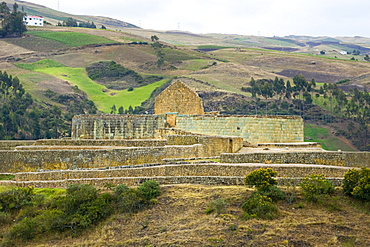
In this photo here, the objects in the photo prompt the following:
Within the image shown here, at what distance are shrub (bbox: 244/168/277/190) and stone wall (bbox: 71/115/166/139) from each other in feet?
29.2

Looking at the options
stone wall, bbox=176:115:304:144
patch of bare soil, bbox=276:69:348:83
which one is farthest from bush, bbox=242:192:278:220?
patch of bare soil, bbox=276:69:348:83

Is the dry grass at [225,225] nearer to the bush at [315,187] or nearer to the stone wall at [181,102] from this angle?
the bush at [315,187]

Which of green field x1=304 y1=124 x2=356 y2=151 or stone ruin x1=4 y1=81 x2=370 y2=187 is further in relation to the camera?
green field x1=304 y1=124 x2=356 y2=151

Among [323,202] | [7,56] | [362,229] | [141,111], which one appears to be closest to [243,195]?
[323,202]

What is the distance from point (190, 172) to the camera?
26891 mm

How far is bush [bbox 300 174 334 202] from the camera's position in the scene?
23.5 m

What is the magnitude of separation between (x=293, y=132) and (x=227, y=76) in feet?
248

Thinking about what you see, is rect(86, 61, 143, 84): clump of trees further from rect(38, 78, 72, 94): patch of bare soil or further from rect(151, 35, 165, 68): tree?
rect(38, 78, 72, 94): patch of bare soil

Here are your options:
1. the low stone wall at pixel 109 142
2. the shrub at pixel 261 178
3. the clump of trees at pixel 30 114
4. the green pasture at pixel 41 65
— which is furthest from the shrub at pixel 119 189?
the green pasture at pixel 41 65

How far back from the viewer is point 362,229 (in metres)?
21.4

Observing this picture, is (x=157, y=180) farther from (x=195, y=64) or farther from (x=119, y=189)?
(x=195, y=64)

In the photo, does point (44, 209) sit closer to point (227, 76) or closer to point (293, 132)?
point (293, 132)

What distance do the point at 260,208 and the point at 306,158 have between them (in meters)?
4.77

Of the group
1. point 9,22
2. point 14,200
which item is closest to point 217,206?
point 14,200
